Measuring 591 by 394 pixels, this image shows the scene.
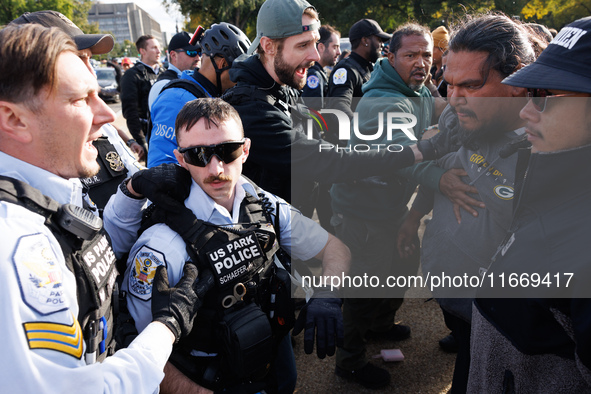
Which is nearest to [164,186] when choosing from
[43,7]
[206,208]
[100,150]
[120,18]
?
[206,208]

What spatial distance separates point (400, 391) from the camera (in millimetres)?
3043

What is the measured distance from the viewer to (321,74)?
Answer: 565cm

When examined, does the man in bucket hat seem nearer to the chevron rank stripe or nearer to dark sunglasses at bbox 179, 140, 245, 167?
dark sunglasses at bbox 179, 140, 245, 167

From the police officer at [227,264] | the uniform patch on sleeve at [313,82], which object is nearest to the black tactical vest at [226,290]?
the police officer at [227,264]

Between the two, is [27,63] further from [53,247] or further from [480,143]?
[480,143]

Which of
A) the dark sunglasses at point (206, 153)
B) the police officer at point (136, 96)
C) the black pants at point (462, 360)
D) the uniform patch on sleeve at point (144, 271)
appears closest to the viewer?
the uniform patch on sleeve at point (144, 271)

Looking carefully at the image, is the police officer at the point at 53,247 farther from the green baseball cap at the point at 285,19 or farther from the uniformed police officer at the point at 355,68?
the uniformed police officer at the point at 355,68

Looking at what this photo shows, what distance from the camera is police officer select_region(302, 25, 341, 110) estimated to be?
16.2ft

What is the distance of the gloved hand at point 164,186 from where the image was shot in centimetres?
181

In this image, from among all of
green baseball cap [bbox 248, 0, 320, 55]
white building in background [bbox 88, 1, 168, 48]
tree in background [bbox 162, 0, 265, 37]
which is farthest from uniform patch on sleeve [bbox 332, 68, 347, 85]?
white building in background [bbox 88, 1, 168, 48]

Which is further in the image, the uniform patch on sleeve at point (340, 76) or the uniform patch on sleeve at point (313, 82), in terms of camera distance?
the uniform patch on sleeve at point (313, 82)

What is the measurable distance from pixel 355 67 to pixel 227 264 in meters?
3.66

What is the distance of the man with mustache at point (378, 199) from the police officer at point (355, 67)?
1.14m

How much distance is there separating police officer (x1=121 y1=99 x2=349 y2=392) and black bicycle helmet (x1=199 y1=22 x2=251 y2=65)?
62.1 inches
